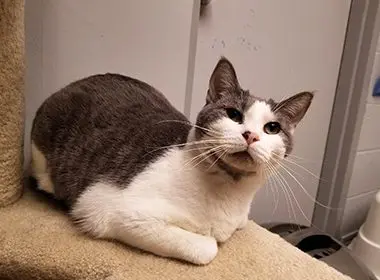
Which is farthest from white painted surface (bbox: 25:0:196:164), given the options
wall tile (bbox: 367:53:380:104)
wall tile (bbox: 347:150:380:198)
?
wall tile (bbox: 347:150:380:198)

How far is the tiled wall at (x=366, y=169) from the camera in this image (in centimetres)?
154

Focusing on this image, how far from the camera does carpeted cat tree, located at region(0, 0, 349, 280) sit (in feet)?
1.90

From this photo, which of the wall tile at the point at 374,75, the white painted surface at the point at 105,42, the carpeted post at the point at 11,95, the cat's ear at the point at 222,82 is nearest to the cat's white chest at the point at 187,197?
the cat's ear at the point at 222,82

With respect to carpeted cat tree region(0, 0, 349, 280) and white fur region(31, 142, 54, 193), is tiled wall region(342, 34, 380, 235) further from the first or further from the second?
white fur region(31, 142, 54, 193)

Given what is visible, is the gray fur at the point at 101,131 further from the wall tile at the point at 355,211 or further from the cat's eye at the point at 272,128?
the wall tile at the point at 355,211

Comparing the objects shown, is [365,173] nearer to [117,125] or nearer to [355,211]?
[355,211]

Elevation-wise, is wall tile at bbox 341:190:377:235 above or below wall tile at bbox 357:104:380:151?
below

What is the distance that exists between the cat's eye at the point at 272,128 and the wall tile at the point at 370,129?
3.43 feet

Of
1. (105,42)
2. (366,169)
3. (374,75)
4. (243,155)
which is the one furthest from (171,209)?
(366,169)

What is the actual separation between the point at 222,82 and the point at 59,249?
348mm

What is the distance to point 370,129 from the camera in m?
1.59

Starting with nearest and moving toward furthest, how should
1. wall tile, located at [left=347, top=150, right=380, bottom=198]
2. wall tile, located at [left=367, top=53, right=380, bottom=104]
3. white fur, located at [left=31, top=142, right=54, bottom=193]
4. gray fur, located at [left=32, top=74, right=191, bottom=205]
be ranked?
gray fur, located at [left=32, top=74, right=191, bottom=205] → white fur, located at [left=31, top=142, right=54, bottom=193] → wall tile, located at [left=367, top=53, right=380, bottom=104] → wall tile, located at [left=347, top=150, right=380, bottom=198]

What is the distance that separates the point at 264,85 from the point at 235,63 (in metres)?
0.15

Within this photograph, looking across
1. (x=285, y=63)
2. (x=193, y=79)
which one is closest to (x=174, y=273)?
(x=193, y=79)
